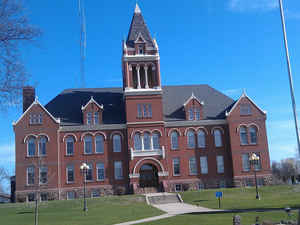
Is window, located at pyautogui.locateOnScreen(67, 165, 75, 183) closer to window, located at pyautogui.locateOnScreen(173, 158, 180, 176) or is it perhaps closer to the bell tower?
the bell tower

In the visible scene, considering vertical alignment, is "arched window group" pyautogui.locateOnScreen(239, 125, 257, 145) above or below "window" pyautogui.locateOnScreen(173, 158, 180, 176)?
above

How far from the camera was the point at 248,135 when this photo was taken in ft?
157

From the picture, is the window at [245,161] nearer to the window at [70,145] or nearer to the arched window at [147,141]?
the arched window at [147,141]

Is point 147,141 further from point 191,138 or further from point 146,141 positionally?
point 191,138

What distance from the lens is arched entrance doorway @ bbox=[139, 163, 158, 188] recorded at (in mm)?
46688

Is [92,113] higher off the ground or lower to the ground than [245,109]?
higher

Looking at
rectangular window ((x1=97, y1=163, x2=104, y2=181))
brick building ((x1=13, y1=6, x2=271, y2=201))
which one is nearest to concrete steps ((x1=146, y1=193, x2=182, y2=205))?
brick building ((x1=13, y1=6, x2=271, y2=201))

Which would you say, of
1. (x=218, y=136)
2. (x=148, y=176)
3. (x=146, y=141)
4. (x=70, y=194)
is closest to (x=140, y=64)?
(x=146, y=141)

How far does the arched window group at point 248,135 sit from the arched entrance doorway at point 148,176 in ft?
40.3

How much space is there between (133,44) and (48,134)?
16181 millimetres

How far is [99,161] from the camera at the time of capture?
1818 inches

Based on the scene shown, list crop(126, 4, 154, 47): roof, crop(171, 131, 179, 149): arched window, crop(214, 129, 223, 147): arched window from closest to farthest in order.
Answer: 1. crop(171, 131, 179, 149): arched window
2. crop(214, 129, 223, 147): arched window
3. crop(126, 4, 154, 47): roof

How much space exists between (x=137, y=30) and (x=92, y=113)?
522 inches

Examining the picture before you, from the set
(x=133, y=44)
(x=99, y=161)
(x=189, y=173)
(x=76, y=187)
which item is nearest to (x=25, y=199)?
(x=76, y=187)
